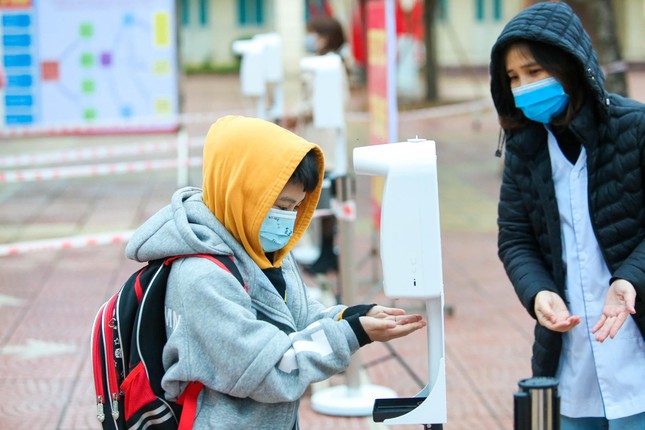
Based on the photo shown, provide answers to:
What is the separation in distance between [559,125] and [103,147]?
Result: 47.3 feet

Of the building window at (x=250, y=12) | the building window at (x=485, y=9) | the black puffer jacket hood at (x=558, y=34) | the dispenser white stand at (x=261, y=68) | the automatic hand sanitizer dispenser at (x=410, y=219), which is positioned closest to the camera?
the automatic hand sanitizer dispenser at (x=410, y=219)

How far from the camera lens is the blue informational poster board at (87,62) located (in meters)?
14.8

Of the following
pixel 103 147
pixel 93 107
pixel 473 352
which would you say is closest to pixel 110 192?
pixel 93 107

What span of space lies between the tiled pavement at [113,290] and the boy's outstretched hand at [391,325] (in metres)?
2.28

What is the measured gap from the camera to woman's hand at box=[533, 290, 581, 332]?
2904 mm

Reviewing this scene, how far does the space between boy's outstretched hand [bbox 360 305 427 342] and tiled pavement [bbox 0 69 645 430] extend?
2.28 metres

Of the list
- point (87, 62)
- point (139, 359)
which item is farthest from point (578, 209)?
point (87, 62)

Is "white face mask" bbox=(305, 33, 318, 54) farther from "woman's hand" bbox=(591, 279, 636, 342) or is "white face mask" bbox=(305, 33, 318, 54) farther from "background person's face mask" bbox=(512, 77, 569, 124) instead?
"woman's hand" bbox=(591, 279, 636, 342)

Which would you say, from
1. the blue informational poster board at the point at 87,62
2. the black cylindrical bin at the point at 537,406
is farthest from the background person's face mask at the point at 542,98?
the blue informational poster board at the point at 87,62

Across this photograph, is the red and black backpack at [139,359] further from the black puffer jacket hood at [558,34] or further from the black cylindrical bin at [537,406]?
the black puffer jacket hood at [558,34]

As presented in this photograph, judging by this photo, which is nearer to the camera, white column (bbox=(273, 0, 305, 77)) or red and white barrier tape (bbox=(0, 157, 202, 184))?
red and white barrier tape (bbox=(0, 157, 202, 184))

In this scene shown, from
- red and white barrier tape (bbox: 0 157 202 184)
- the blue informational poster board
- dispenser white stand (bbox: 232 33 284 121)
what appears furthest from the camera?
the blue informational poster board

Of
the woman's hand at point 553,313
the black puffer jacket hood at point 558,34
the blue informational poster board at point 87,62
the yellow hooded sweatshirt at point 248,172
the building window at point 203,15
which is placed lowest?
the building window at point 203,15

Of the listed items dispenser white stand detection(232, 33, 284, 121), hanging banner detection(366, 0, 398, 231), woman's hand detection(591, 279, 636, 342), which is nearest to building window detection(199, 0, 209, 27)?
dispenser white stand detection(232, 33, 284, 121)
